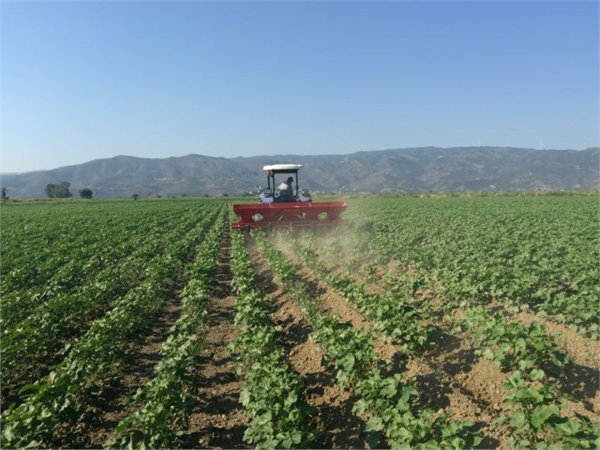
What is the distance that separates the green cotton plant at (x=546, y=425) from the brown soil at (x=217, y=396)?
2601 millimetres

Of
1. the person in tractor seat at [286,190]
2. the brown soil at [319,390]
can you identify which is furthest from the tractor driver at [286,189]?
the brown soil at [319,390]

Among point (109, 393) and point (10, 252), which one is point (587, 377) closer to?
point (109, 393)

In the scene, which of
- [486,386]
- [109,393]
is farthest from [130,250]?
[486,386]

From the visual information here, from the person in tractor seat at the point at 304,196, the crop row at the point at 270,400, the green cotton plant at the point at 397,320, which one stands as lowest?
the crop row at the point at 270,400

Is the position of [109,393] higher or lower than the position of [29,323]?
lower

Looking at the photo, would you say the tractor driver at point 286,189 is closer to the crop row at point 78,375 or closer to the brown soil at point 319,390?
the crop row at point 78,375

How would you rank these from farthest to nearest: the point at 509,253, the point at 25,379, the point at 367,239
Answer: the point at 367,239 < the point at 509,253 < the point at 25,379

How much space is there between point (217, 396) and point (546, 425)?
11.9 feet

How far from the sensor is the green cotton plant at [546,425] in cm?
305

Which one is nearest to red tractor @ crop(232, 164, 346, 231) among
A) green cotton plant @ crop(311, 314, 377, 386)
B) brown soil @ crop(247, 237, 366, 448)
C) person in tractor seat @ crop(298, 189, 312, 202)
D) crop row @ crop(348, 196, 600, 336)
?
person in tractor seat @ crop(298, 189, 312, 202)

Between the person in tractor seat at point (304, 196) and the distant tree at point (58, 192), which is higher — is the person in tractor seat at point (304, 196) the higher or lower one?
the lower one

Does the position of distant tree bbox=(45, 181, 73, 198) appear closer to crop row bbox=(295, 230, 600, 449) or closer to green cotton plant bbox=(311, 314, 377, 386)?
green cotton plant bbox=(311, 314, 377, 386)

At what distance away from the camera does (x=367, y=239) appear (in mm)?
13305

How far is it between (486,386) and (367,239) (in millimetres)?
8760
